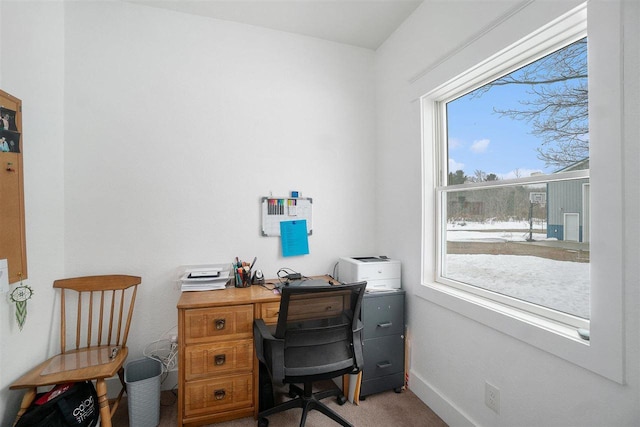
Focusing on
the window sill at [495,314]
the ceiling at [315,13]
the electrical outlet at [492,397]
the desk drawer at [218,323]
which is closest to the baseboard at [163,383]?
the desk drawer at [218,323]

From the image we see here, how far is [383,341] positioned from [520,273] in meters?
1.04

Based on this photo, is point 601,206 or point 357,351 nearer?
point 601,206

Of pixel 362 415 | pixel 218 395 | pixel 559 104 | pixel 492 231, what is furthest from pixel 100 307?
pixel 559 104

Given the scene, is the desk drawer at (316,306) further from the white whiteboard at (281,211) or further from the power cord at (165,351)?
the power cord at (165,351)

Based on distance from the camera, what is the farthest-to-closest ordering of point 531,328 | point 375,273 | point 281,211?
point 281,211, point 375,273, point 531,328

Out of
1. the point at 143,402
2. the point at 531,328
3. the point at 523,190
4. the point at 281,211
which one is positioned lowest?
the point at 143,402

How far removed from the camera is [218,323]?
1.82 meters

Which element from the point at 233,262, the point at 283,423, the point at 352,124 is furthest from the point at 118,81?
the point at 283,423

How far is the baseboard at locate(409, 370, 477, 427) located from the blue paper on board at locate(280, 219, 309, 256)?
1300 millimetres

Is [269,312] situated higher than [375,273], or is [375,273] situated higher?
[375,273]

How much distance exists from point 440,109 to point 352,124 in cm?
81

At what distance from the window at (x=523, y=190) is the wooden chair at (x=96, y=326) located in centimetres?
224

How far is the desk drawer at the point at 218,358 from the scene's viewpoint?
1.77 metres

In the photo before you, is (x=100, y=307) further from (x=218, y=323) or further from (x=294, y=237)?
(x=294, y=237)
